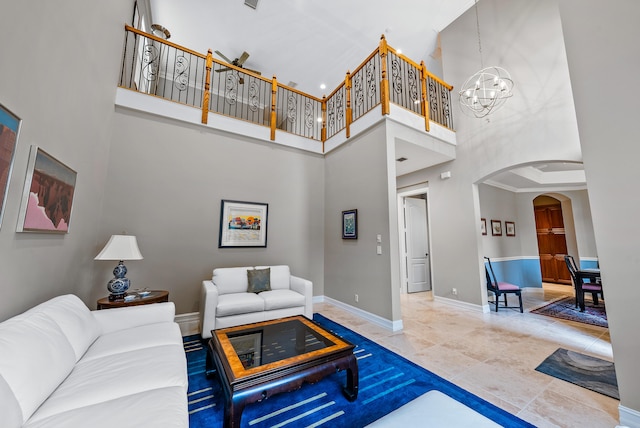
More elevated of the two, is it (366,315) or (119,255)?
(119,255)

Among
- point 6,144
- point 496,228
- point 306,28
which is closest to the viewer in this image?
point 6,144

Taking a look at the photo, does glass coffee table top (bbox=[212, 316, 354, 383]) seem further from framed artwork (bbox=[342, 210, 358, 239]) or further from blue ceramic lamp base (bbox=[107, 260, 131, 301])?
framed artwork (bbox=[342, 210, 358, 239])

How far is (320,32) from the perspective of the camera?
514 cm

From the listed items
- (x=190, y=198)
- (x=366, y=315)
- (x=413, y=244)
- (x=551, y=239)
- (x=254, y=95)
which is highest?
(x=254, y=95)

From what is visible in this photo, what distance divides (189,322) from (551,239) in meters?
9.84

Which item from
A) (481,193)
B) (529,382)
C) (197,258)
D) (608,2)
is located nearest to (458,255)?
(481,193)

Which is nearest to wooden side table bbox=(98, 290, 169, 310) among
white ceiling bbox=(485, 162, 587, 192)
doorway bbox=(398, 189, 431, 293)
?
doorway bbox=(398, 189, 431, 293)

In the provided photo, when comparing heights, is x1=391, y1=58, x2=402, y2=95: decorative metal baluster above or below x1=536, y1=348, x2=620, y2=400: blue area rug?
above

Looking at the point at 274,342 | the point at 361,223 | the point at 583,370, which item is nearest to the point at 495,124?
the point at 361,223

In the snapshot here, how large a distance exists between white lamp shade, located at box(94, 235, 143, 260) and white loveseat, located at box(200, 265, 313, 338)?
36.3 inches

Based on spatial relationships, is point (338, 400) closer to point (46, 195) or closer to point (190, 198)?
point (46, 195)

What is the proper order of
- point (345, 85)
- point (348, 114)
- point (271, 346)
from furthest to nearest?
point (345, 85) → point (348, 114) → point (271, 346)

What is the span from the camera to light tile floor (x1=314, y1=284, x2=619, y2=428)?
189 centimetres

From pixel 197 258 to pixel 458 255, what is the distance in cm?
462
